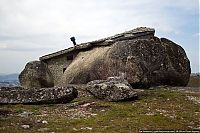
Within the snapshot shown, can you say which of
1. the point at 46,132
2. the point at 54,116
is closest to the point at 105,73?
the point at 54,116

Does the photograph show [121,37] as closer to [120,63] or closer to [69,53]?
[120,63]

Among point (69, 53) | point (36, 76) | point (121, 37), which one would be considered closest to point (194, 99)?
point (121, 37)

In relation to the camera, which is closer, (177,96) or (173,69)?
(177,96)

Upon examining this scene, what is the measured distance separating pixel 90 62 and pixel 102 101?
13.4 meters

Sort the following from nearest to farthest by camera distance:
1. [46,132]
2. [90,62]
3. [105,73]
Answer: [46,132]
[105,73]
[90,62]

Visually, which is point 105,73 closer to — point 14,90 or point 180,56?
point 180,56

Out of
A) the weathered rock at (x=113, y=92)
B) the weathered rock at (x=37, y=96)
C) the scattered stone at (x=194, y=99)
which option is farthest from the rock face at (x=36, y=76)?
the scattered stone at (x=194, y=99)

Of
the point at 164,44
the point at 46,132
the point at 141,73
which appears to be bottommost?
the point at 46,132

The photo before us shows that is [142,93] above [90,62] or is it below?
below

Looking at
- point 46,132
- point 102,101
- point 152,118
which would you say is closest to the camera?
point 46,132

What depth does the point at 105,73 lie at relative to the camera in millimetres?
34781

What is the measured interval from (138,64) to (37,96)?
10.9 meters

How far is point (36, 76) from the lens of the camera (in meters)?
40.1

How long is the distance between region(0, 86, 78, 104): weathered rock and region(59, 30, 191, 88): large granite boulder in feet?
27.3
